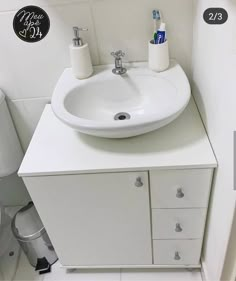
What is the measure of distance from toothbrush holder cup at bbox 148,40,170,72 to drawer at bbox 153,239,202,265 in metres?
0.66

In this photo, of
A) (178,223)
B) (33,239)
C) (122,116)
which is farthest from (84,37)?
(33,239)

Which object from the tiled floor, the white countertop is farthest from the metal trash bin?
the white countertop

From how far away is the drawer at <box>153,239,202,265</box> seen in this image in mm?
1196

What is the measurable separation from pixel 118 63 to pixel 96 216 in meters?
0.56

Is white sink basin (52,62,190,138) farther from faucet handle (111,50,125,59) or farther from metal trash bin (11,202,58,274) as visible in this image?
metal trash bin (11,202,58,274)

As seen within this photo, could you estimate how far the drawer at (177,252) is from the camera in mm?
1196

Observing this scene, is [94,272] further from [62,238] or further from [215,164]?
[215,164]

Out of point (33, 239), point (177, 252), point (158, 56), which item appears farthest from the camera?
point (33, 239)

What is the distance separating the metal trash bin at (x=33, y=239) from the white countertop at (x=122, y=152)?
19.5 inches

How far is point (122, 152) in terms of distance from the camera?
98 centimetres

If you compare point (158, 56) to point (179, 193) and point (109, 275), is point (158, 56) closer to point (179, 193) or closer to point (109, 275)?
point (179, 193)

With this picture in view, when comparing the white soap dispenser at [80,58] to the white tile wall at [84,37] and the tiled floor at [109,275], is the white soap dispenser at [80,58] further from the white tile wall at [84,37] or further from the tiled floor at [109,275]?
the tiled floor at [109,275]

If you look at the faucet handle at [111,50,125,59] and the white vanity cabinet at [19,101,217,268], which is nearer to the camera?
the white vanity cabinet at [19,101,217,268]

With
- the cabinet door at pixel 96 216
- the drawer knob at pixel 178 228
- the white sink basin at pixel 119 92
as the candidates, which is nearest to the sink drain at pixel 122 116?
the white sink basin at pixel 119 92
